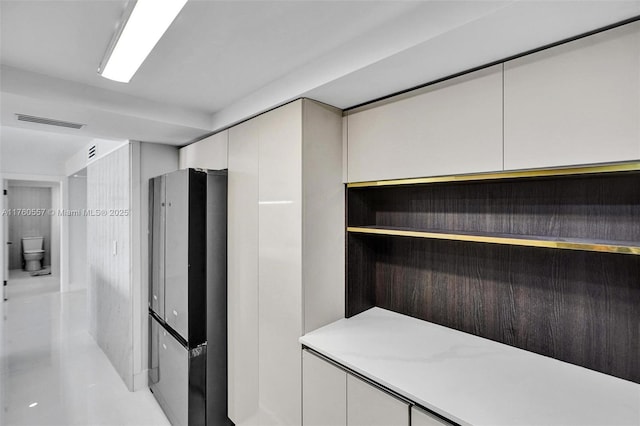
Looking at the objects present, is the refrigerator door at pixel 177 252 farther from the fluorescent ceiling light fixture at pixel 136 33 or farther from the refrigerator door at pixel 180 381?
the fluorescent ceiling light fixture at pixel 136 33

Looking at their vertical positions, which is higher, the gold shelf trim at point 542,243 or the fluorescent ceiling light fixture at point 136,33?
the fluorescent ceiling light fixture at point 136,33

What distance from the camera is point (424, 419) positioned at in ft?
3.92

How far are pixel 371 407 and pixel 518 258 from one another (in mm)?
1046

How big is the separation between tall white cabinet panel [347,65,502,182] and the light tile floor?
2.59m

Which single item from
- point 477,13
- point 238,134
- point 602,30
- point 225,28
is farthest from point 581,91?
point 238,134

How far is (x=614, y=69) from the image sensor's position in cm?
108

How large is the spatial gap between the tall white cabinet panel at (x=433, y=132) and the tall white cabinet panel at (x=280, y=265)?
41 cm

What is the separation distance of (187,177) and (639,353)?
2.59m

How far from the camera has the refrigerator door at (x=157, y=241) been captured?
8.41 ft

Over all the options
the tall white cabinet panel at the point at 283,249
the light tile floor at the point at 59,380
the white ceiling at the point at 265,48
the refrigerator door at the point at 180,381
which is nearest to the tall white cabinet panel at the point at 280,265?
the tall white cabinet panel at the point at 283,249

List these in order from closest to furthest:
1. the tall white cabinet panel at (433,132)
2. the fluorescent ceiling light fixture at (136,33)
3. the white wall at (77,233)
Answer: the fluorescent ceiling light fixture at (136,33), the tall white cabinet panel at (433,132), the white wall at (77,233)

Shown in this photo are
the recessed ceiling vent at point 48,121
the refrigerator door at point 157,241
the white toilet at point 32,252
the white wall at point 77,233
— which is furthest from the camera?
the white toilet at point 32,252

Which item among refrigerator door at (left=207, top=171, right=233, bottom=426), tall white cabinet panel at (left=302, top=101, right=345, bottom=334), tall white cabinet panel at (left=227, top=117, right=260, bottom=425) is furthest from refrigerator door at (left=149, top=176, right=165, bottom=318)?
tall white cabinet panel at (left=302, top=101, right=345, bottom=334)

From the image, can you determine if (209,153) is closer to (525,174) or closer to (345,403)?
(345,403)
